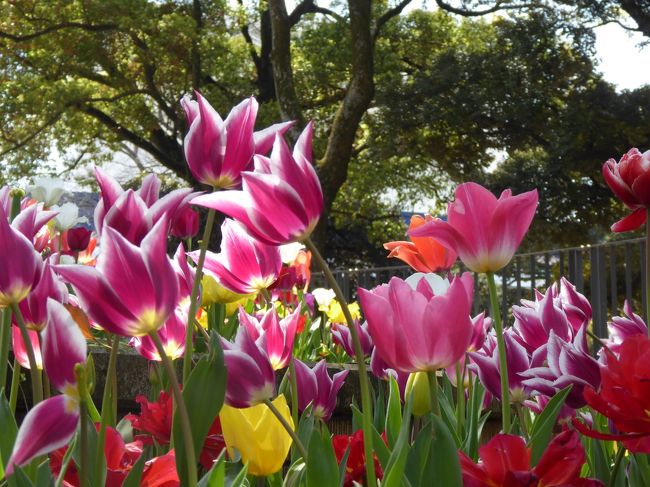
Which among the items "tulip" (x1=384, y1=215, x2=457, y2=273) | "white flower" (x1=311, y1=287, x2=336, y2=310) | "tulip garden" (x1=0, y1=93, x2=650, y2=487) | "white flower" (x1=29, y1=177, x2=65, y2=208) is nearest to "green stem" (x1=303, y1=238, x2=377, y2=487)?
"tulip garden" (x1=0, y1=93, x2=650, y2=487)

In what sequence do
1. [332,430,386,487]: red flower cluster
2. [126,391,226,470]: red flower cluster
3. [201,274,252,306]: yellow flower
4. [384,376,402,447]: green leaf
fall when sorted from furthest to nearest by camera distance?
[201,274,252,306]: yellow flower → [384,376,402,447]: green leaf → [126,391,226,470]: red flower cluster → [332,430,386,487]: red flower cluster

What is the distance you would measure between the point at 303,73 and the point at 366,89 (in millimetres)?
5046

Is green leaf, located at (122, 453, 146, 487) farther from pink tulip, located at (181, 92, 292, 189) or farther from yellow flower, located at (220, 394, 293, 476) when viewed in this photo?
pink tulip, located at (181, 92, 292, 189)

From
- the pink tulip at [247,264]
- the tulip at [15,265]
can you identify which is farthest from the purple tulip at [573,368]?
the tulip at [15,265]

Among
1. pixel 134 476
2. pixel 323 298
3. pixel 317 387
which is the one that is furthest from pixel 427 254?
pixel 323 298

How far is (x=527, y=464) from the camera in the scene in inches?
30.0

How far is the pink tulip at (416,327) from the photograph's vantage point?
82 cm

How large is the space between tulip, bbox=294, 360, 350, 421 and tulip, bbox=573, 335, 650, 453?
18.7 inches

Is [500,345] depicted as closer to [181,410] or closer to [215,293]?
[181,410]

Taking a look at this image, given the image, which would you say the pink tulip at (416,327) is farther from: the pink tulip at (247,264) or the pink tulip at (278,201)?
the pink tulip at (247,264)

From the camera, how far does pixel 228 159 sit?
0.98 metres

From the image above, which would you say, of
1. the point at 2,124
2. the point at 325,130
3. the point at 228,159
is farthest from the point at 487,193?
the point at 325,130

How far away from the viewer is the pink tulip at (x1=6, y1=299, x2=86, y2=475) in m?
0.63

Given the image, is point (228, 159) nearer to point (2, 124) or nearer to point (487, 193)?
point (487, 193)
